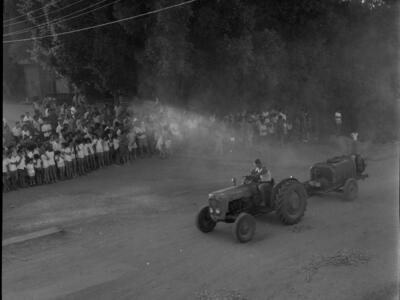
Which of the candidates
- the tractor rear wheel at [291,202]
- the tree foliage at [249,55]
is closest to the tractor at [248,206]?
the tractor rear wheel at [291,202]

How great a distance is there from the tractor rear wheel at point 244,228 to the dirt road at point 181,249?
0.66 ft

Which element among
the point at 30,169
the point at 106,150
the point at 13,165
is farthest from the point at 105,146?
the point at 13,165

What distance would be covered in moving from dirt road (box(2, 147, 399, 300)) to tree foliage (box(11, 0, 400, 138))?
7033 mm

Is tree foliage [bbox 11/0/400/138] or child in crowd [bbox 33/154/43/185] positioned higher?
tree foliage [bbox 11/0/400/138]

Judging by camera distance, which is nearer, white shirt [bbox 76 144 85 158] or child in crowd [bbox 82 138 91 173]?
white shirt [bbox 76 144 85 158]

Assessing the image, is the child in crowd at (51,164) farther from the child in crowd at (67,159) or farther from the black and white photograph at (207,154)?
the child in crowd at (67,159)

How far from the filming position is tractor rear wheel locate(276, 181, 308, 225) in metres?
11.3

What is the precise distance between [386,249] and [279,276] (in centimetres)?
272

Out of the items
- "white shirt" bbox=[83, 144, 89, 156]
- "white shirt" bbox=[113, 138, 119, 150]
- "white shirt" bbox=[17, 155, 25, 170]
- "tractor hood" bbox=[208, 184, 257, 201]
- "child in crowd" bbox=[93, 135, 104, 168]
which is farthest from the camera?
"white shirt" bbox=[113, 138, 119, 150]

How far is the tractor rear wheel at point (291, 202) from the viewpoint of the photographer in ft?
37.1

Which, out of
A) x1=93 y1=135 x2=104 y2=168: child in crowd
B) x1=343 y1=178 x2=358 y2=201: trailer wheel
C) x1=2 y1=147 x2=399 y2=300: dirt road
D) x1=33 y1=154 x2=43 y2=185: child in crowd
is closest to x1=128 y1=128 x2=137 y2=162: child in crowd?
x1=93 y1=135 x2=104 y2=168: child in crowd

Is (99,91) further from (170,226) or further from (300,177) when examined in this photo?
(170,226)

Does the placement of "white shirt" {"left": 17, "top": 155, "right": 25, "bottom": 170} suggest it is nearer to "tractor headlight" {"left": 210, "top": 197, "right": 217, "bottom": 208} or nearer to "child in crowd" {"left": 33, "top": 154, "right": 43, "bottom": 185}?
"child in crowd" {"left": 33, "top": 154, "right": 43, "bottom": 185}

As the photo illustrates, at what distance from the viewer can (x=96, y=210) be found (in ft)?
44.7
